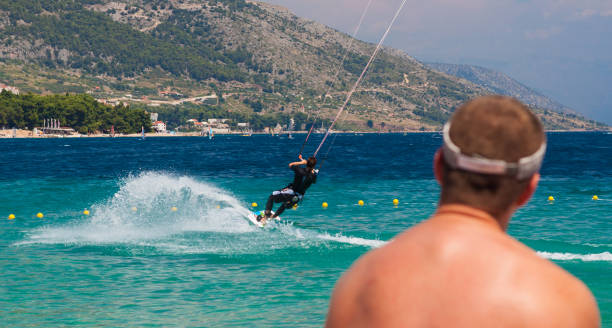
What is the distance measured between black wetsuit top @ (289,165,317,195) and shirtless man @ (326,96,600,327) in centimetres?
1801

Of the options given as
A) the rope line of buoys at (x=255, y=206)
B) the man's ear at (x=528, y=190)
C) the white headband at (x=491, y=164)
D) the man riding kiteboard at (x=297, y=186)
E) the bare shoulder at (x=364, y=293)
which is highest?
the white headband at (x=491, y=164)

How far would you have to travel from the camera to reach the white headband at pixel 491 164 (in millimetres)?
2016

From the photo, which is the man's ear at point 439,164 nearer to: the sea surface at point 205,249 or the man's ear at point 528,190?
the man's ear at point 528,190

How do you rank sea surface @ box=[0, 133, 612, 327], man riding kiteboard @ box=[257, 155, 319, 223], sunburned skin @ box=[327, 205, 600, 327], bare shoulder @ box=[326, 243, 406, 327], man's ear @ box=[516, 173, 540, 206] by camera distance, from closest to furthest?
sunburned skin @ box=[327, 205, 600, 327] → bare shoulder @ box=[326, 243, 406, 327] → man's ear @ box=[516, 173, 540, 206] → sea surface @ box=[0, 133, 612, 327] → man riding kiteboard @ box=[257, 155, 319, 223]

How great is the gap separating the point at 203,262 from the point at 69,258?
161 inches

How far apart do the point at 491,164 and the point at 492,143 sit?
7 cm

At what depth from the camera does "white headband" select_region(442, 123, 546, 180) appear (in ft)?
6.61

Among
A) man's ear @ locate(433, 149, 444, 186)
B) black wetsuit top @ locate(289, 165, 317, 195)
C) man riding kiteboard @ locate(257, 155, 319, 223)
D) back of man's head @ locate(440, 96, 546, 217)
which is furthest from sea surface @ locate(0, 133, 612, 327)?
back of man's head @ locate(440, 96, 546, 217)

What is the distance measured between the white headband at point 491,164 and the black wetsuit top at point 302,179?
1805 centimetres

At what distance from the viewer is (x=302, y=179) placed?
20.9 meters

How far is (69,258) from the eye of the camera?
19.4 meters

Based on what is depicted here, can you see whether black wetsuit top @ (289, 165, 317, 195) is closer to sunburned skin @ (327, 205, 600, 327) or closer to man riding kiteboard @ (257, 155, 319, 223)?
man riding kiteboard @ (257, 155, 319, 223)

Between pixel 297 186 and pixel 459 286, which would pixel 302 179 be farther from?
pixel 459 286

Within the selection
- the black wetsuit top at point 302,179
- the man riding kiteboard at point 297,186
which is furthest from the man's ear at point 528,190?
the black wetsuit top at point 302,179
